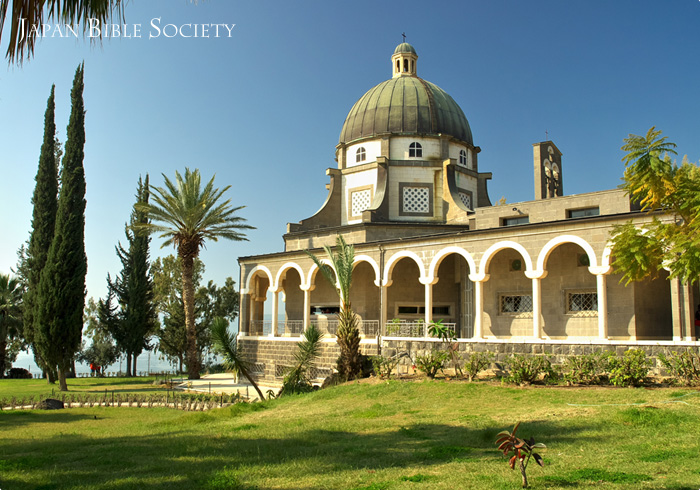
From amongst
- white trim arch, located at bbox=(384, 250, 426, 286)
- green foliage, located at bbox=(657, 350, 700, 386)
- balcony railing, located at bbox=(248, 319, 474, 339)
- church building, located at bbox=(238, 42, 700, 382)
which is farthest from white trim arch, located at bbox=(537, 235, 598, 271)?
→ white trim arch, located at bbox=(384, 250, 426, 286)

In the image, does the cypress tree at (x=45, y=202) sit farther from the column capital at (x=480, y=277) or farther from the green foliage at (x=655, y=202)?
the green foliage at (x=655, y=202)

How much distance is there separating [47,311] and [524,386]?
22.4 meters

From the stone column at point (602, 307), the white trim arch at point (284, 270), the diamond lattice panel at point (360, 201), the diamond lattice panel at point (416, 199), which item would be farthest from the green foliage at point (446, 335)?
the diamond lattice panel at point (360, 201)

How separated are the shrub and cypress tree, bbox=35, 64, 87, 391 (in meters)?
16.3

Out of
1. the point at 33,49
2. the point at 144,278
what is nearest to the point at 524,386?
the point at 33,49

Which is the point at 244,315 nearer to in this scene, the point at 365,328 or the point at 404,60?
the point at 365,328

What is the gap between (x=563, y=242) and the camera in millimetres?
20109

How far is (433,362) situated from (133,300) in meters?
25.0

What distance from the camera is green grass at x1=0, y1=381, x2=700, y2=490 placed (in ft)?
25.5

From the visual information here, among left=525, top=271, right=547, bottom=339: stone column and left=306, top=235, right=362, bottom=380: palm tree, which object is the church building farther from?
left=306, top=235, right=362, bottom=380: palm tree

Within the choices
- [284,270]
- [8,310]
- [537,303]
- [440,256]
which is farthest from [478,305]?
[8,310]

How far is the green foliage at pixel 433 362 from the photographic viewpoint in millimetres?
19125

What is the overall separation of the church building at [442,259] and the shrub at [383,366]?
6.40 ft

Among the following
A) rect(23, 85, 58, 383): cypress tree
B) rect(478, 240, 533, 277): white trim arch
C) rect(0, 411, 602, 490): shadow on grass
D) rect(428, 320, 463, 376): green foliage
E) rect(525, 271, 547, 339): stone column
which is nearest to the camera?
rect(0, 411, 602, 490): shadow on grass
